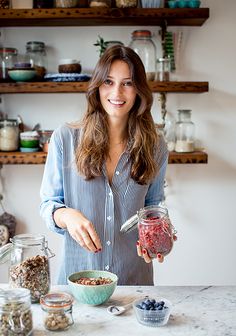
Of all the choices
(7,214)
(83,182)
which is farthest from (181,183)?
(83,182)

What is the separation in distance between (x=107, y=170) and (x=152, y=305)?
627 millimetres

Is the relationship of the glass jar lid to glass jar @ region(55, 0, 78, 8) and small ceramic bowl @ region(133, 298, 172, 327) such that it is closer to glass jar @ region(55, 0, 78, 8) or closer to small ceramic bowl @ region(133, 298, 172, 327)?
small ceramic bowl @ region(133, 298, 172, 327)

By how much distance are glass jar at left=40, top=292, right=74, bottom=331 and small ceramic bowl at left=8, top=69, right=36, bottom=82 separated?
1634mm

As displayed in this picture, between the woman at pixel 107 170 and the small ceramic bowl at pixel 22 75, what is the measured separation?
906 mm

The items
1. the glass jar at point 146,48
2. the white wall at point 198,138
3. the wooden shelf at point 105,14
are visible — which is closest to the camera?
the wooden shelf at point 105,14

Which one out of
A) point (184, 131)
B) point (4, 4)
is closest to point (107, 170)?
point (184, 131)

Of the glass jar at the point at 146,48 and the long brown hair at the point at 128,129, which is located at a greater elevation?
the glass jar at the point at 146,48

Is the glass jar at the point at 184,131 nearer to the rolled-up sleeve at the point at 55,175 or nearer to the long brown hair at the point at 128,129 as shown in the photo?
the long brown hair at the point at 128,129

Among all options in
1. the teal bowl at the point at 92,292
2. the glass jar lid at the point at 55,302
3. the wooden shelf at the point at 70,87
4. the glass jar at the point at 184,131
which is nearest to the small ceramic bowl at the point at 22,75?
the wooden shelf at the point at 70,87

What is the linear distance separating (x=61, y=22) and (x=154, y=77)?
584 millimetres

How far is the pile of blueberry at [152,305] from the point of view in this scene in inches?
50.5

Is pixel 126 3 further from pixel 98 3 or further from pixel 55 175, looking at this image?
pixel 55 175

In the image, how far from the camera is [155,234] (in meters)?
1.41

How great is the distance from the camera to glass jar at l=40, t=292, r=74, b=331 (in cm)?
123
